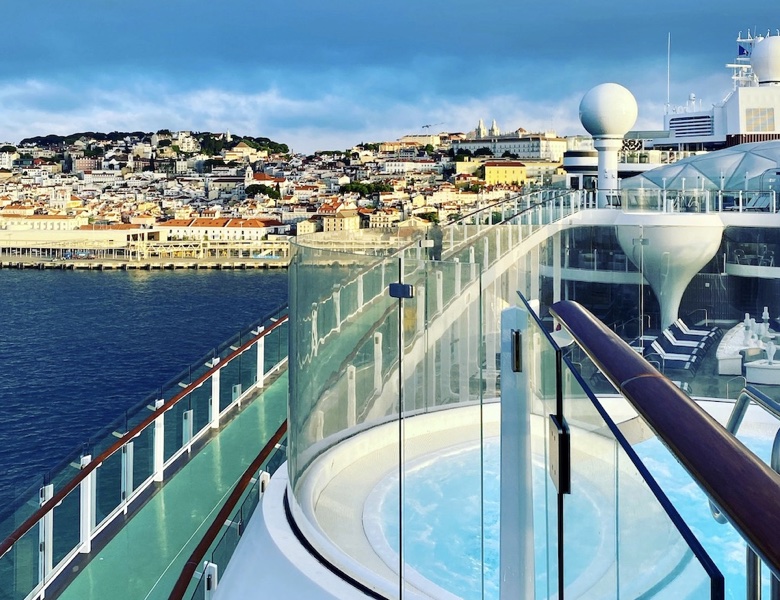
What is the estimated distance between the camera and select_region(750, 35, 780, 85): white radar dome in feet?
40.1

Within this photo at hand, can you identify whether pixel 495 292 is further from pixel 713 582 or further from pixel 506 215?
pixel 506 215

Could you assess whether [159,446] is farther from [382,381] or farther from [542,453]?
[542,453]

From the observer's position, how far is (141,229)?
37.0 meters

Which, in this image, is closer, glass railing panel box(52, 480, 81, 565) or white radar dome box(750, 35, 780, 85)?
glass railing panel box(52, 480, 81, 565)

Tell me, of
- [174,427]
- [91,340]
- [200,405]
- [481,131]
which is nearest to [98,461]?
[174,427]

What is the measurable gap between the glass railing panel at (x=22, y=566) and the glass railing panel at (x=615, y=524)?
113 centimetres

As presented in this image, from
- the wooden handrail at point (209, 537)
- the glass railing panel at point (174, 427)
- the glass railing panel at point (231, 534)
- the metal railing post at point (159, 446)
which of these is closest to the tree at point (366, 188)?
the glass railing panel at point (174, 427)

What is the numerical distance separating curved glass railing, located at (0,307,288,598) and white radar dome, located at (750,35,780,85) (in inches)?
434

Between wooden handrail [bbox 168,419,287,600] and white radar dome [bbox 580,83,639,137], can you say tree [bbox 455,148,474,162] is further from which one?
wooden handrail [bbox 168,419,287,600]

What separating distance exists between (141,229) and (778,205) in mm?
33799

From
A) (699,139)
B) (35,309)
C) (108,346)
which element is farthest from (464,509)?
(35,309)

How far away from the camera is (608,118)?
7445mm

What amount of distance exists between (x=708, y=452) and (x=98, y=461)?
177cm

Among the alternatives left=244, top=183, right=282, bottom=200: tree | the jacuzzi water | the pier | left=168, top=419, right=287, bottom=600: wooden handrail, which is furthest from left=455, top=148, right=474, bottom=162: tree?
the jacuzzi water
